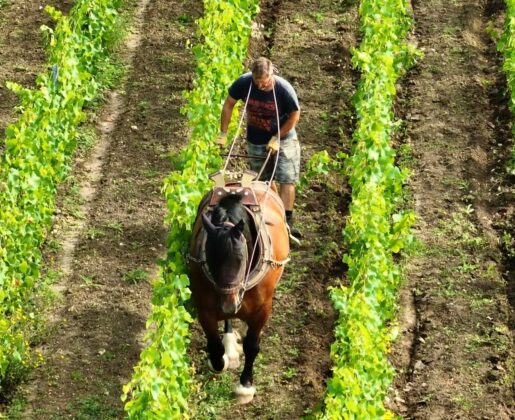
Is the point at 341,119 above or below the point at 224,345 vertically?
above

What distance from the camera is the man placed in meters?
11.3

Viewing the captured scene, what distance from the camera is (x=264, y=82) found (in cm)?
1110

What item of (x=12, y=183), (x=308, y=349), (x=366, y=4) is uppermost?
(x=366, y=4)

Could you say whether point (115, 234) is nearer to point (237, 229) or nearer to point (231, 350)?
point (231, 350)

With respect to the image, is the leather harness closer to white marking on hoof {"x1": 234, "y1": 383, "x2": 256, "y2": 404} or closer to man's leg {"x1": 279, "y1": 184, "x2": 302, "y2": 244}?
white marking on hoof {"x1": 234, "y1": 383, "x2": 256, "y2": 404}

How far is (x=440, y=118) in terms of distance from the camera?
1452 centimetres

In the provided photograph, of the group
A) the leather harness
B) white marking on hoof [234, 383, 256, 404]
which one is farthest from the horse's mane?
white marking on hoof [234, 383, 256, 404]

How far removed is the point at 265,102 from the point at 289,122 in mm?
314

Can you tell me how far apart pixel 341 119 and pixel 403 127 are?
748mm

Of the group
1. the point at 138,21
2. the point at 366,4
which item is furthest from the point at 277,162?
the point at 138,21

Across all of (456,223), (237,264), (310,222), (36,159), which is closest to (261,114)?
(310,222)

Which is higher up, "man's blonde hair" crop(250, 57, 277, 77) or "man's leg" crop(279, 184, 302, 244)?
"man's blonde hair" crop(250, 57, 277, 77)

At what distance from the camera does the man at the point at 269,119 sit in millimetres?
11266

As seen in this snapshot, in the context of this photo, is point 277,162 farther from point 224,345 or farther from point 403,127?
point 403,127
